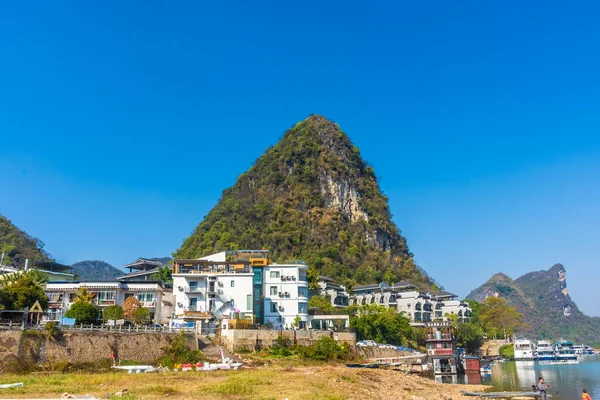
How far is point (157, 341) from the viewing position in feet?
153

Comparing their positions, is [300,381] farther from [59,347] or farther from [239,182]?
[239,182]

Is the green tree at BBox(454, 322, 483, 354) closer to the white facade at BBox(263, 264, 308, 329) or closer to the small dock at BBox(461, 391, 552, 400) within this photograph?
the white facade at BBox(263, 264, 308, 329)

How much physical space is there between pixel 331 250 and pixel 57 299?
7237 centimetres

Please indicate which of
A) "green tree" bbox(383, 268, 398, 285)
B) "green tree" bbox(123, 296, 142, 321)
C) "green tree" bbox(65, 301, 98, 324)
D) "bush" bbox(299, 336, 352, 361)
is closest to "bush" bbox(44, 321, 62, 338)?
"green tree" bbox(65, 301, 98, 324)

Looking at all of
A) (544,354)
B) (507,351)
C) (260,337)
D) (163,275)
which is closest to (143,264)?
(163,275)

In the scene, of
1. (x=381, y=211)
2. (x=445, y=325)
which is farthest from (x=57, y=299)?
Answer: (x=381, y=211)

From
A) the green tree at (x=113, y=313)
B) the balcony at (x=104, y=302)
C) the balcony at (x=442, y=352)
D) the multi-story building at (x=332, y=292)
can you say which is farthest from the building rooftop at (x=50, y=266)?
the balcony at (x=442, y=352)

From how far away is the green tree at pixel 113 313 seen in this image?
5397cm

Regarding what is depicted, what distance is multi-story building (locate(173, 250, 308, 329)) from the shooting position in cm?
6003

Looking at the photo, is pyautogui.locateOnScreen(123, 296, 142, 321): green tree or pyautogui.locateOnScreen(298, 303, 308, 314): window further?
pyautogui.locateOnScreen(298, 303, 308, 314): window

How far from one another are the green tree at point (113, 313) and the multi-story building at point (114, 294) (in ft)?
14.5

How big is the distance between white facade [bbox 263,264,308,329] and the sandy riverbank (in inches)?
836

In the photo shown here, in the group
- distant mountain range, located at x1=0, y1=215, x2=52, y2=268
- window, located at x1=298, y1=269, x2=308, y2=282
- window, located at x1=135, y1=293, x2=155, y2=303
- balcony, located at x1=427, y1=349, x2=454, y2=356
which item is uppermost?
distant mountain range, located at x1=0, y1=215, x2=52, y2=268

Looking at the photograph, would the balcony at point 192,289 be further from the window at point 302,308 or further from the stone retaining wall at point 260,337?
the window at point 302,308
